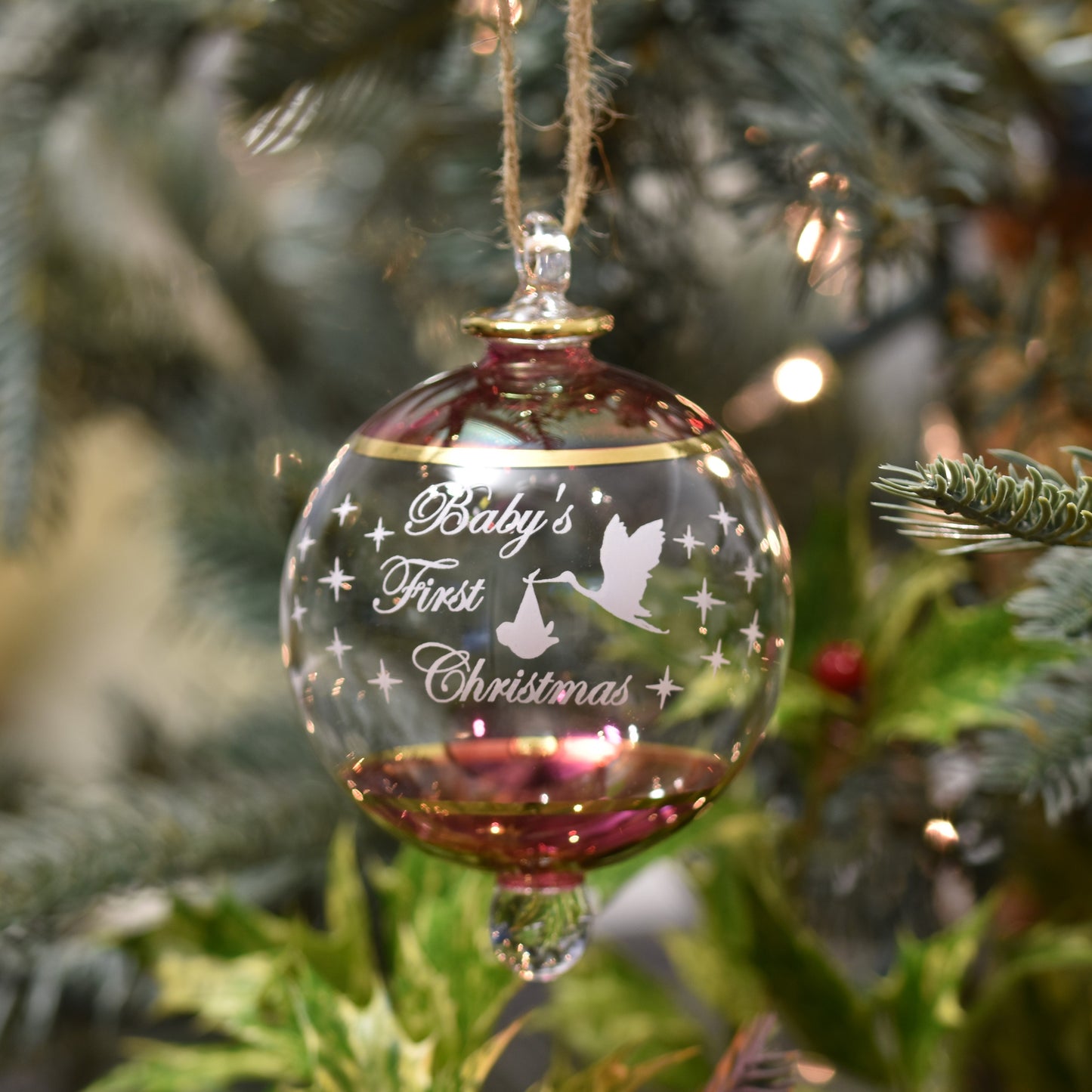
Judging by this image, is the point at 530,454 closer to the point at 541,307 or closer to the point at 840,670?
the point at 541,307

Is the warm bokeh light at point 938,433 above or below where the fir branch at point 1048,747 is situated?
below

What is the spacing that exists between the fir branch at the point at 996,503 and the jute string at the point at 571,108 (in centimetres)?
11

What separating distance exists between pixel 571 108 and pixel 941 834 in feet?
0.94

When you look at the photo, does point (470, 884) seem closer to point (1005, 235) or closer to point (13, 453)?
point (13, 453)

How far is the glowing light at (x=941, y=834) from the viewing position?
43 cm

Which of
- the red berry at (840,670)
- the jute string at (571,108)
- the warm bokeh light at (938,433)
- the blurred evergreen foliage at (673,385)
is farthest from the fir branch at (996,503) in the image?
the warm bokeh light at (938,433)

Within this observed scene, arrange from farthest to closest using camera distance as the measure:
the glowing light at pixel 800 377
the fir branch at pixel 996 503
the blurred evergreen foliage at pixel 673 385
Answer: the glowing light at pixel 800 377 → the blurred evergreen foliage at pixel 673 385 → the fir branch at pixel 996 503

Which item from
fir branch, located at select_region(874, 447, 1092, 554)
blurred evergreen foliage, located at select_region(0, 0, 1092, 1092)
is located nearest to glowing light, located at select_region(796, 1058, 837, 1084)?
blurred evergreen foliage, located at select_region(0, 0, 1092, 1092)

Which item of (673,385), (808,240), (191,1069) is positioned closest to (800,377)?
(673,385)

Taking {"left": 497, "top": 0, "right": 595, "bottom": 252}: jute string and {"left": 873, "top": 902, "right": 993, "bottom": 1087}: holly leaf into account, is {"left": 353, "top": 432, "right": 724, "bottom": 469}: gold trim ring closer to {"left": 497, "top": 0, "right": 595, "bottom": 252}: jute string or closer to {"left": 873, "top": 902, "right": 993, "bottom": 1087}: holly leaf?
{"left": 497, "top": 0, "right": 595, "bottom": 252}: jute string

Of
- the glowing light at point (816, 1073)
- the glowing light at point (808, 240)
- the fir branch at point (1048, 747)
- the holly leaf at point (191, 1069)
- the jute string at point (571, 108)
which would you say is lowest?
the glowing light at point (816, 1073)

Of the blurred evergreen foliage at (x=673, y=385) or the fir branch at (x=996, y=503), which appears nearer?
the fir branch at (x=996, y=503)

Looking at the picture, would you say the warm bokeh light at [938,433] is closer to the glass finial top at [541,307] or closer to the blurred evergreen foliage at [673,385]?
the blurred evergreen foliage at [673,385]

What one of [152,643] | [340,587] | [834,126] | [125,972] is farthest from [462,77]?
[152,643]
